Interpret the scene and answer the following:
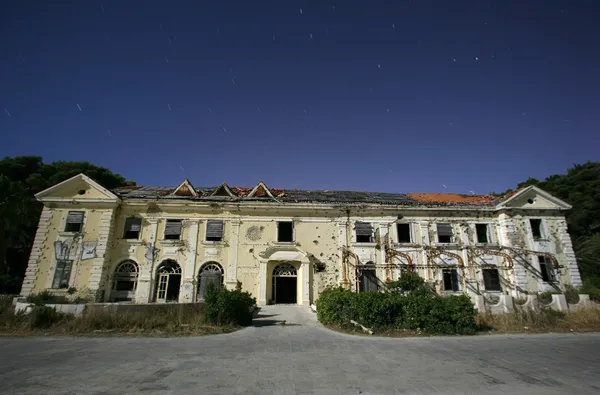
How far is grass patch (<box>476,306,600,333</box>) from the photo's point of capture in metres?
12.5

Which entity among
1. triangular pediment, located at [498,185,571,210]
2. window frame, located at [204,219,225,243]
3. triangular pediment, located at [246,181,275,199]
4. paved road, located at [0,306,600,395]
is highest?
triangular pediment, located at [246,181,275,199]

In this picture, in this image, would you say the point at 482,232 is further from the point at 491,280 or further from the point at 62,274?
the point at 62,274

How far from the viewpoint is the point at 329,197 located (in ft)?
78.6

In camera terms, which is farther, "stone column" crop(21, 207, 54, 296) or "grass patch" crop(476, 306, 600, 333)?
"stone column" crop(21, 207, 54, 296)

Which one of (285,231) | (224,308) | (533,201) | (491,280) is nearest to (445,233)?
(491,280)

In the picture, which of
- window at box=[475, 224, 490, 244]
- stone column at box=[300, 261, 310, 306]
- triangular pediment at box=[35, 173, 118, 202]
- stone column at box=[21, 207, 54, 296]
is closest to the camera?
stone column at box=[21, 207, 54, 296]

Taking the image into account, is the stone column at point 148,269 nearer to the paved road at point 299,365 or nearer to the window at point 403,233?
the paved road at point 299,365

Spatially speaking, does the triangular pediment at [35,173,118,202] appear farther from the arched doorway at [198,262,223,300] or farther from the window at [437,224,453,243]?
the window at [437,224,453,243]

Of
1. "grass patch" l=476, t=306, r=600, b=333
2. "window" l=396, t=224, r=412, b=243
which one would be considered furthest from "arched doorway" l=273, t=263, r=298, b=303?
"grass patch" l=476, t=306, r=600, b=333

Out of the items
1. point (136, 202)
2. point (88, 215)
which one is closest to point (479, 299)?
point (136, 202)

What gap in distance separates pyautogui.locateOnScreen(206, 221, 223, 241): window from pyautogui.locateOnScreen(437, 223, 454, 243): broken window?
50.3 feet

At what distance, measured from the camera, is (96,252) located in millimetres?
19516

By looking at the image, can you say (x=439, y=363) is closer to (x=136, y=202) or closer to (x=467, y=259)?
(x=467, y=259)

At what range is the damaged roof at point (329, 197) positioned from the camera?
2170 cm
